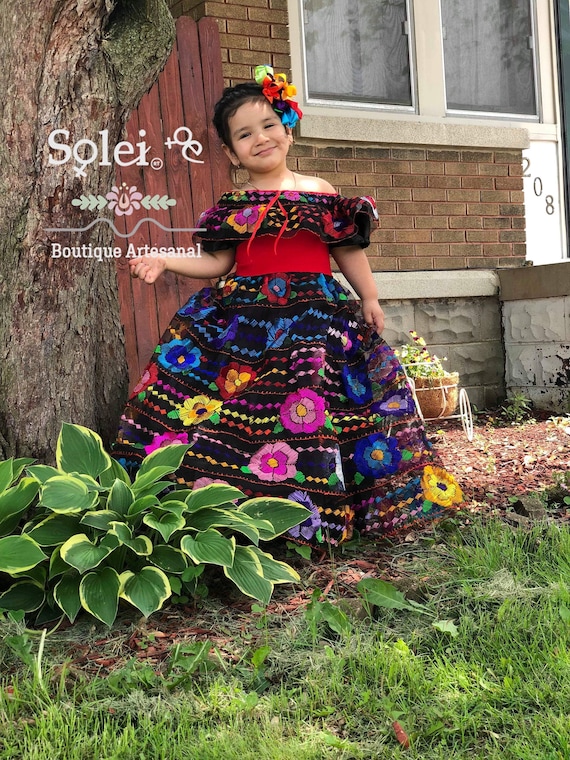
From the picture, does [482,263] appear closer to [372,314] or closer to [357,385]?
[372,314]

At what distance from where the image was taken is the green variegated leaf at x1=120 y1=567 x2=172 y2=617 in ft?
6.70

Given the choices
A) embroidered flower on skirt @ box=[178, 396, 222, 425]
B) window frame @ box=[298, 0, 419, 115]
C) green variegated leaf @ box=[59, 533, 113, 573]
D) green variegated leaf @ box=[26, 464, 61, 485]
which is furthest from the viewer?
window frame @ box=[298, 0, 419, 115]

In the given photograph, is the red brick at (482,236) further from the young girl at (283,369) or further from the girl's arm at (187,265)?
the girl's arm at (187,265)

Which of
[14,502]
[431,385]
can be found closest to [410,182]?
[431,385]

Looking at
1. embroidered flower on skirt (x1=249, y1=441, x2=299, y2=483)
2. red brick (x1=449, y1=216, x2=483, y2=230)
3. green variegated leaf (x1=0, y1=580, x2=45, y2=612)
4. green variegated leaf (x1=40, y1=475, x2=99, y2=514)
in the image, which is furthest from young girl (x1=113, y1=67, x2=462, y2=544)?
red brick (x1=449, y1=216, x2=483, y2=230)

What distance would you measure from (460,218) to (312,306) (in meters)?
3.33

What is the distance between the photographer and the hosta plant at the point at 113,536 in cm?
208

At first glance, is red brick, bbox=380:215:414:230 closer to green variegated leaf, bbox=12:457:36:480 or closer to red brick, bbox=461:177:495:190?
red brick, bbox=461:177:495:190

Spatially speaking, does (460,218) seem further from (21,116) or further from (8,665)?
(8,665)

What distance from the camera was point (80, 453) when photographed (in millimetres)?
2432

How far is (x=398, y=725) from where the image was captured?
1650 millimetres

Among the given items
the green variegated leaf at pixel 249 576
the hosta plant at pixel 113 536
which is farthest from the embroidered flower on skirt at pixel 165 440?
the green variegated leaf at pixel 249 576

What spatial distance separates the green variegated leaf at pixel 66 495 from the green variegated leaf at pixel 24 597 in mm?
256

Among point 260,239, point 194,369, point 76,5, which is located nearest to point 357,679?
point 194,369
